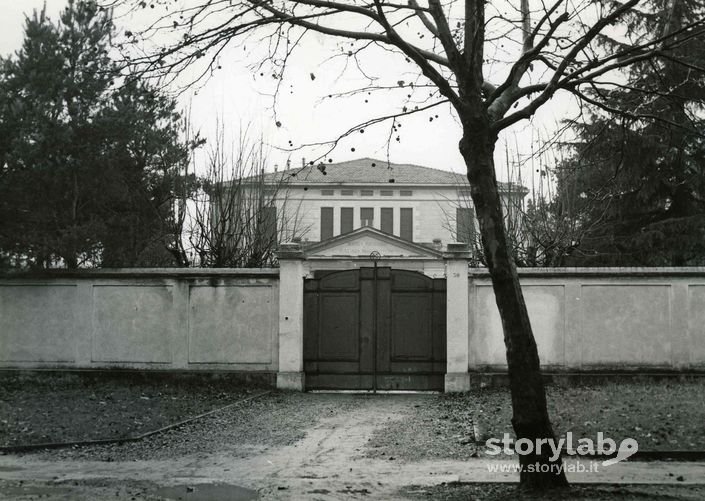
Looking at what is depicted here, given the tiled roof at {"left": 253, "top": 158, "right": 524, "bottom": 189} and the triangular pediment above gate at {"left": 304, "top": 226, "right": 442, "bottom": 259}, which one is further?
the tiled roof at {"left": 253, "top": 158, "right": 524, "bottom": 189}

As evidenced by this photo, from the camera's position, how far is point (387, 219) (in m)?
56.6

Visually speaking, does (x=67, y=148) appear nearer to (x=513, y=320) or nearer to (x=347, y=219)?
(x=513, y=320)

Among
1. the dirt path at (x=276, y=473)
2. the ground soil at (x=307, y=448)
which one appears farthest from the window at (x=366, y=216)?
the dirt path at (x=276, y=473)

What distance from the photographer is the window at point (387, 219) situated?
56375mm

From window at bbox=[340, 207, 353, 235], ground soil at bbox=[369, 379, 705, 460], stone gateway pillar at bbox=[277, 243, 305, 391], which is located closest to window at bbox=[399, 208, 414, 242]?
window at bbox=[340, 207, 353, 235]

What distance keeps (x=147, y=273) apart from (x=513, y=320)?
9899 mm

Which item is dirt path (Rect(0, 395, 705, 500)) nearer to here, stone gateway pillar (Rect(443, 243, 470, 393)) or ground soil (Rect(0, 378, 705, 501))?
ground soil (Rect(0, 378, 705, 501))

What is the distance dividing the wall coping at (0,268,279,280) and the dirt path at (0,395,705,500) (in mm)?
5929

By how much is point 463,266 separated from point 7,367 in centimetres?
906

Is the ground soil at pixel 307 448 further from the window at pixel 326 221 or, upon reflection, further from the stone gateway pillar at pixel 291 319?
the window at pixel 326 221

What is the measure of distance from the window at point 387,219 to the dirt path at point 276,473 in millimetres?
46953

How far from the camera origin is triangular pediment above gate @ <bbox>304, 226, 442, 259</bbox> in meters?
39.1

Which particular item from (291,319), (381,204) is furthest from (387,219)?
(291,319)

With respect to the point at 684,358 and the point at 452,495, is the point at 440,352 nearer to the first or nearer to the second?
the point at 684,358
